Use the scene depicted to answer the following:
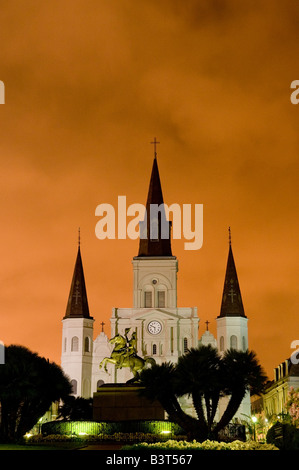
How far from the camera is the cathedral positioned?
287ft

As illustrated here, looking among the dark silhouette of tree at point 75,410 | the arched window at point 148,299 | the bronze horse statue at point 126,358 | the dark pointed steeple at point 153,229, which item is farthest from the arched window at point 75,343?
the bronze horse statue at point 126,358

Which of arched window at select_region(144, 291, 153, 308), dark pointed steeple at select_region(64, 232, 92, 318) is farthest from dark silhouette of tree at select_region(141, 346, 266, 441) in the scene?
dark pointed steeple at select_region(64, 232, 92, 318)

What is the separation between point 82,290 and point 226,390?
6161 cm

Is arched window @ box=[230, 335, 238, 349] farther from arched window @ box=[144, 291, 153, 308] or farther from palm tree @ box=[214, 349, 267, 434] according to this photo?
palm tree @ box=[214, 349, 267, 434]

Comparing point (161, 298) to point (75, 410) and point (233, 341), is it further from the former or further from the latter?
point (75, 410)

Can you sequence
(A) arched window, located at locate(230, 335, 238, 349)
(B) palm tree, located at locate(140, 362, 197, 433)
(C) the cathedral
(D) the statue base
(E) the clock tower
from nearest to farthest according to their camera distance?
1. (B) palm tree, located at locate(140, 362, 197, 433)
2. (D) the statue base
3. (E) the clock tower
4. (C) the cathedral
5. (A) arched window, located at locate(230, 335, 238, 349)

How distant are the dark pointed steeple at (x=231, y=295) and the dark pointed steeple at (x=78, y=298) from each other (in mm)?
18494

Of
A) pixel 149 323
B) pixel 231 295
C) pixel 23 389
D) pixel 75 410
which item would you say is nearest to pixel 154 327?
pixel 149 323

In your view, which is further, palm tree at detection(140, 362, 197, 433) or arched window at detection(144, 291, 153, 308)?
arched window at detection(144, 291, 153, 308)

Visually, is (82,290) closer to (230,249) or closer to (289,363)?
(230,249)

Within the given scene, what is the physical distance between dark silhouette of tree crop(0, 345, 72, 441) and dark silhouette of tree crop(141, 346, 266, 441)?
21.0ft

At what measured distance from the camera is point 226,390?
110ft

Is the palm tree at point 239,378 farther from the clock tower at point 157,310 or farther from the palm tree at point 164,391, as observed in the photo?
the clock tower at point 157,310
